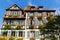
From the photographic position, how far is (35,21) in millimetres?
64625

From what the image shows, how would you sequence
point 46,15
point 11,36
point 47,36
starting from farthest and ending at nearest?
point 46,15, point 11,36, point 47,36

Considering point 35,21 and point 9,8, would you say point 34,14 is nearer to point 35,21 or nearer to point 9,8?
point 35,21

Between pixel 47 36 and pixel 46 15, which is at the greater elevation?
pixel 46 15

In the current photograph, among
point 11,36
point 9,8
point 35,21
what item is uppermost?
point 9,8

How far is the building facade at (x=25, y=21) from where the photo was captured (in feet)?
205

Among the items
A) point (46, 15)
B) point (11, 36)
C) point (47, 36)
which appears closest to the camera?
point (47, 36)

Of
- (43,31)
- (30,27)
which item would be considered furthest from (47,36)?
(30,27)

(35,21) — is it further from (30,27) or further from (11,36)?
(11,36)

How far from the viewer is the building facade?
62.6m

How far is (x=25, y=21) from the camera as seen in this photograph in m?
64.8

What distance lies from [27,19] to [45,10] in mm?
6207

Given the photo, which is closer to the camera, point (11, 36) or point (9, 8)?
point (11, 36)

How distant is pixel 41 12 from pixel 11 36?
1221cm

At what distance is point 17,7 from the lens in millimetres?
67312
